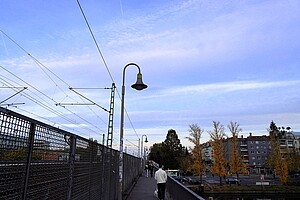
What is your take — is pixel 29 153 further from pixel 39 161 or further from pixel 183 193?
pixel 183 193

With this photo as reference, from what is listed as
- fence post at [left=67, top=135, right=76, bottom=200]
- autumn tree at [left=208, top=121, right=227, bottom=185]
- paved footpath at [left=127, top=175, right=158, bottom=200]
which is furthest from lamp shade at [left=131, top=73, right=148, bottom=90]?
autumn tree at [left=208, top=121, right=227, bottom=185]

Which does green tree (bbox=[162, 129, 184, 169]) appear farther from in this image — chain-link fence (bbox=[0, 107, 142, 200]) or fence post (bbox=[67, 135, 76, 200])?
fence post (bbox=[67, 135, 76, 200])

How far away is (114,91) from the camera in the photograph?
2166 centimetres

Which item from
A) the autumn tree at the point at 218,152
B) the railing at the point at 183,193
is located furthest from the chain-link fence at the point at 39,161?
the autumn tree at the point at 218,152

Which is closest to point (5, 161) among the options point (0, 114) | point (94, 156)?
point (0, 114)

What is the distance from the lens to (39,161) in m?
3.13

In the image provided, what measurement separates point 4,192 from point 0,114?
2.52ft

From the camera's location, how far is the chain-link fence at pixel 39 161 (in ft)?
7.90

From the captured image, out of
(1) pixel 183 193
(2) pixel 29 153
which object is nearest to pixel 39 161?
(2) pixel 29 153

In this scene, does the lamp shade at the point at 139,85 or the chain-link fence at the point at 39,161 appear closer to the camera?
the chain-link fence at the point at 39,161

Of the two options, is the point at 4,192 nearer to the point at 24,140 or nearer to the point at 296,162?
the point at 24,140

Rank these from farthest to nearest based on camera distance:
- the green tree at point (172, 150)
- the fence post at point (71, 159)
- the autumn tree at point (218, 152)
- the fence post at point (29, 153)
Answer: the green tree at point (172, 150) → the autumn tree at point (218, 152) → the fence post at point (71, 159) → the fence post at point (29, 153)

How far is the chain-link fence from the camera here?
241 centimetres

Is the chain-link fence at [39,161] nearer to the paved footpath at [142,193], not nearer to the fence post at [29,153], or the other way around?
the fence post at [29,153]
